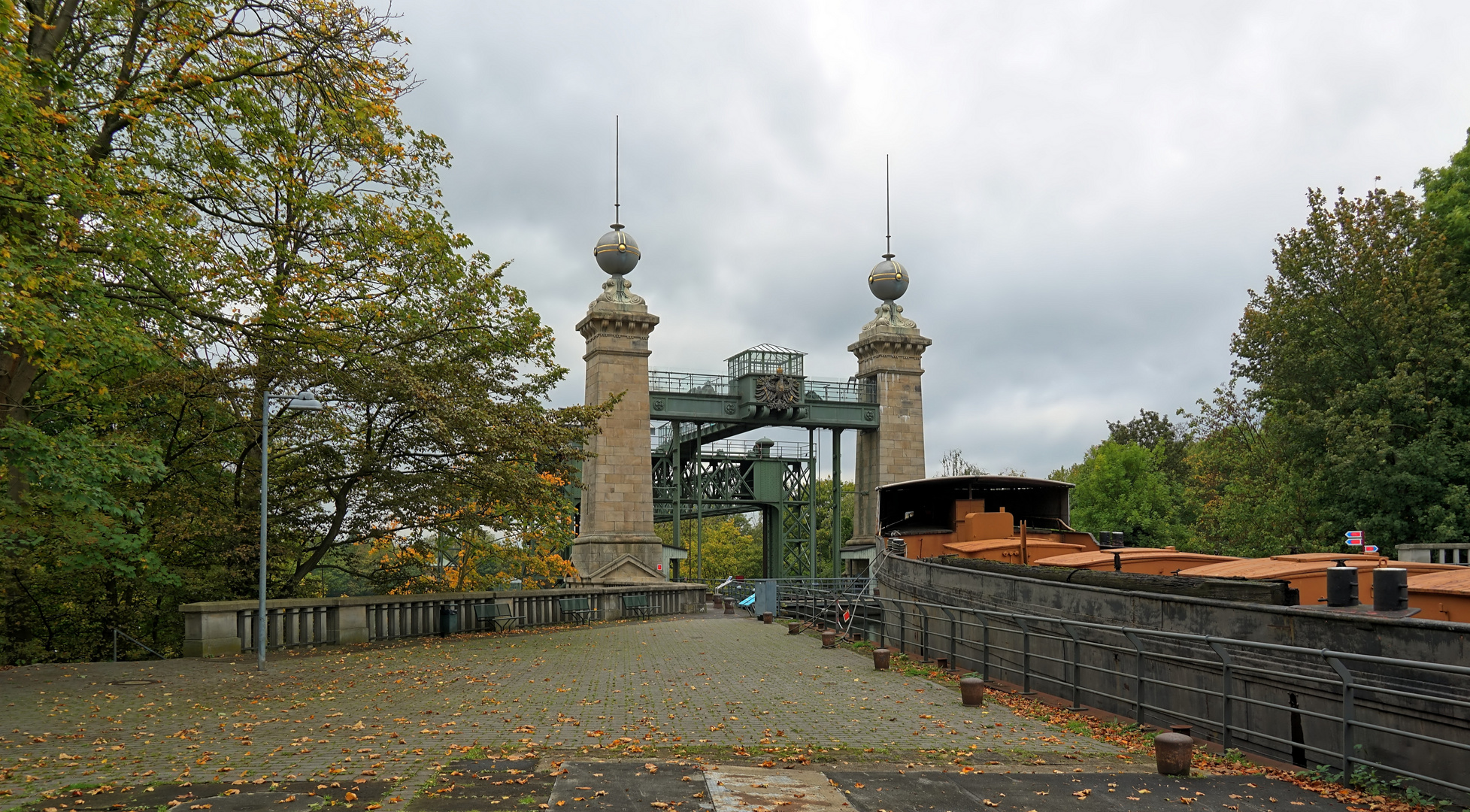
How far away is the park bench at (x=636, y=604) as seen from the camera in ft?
110

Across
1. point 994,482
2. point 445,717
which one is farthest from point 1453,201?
point 445,717

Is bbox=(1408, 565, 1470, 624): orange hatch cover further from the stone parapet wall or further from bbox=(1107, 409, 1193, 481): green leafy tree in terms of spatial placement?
bbox=(1107, 409, 1193, 481): green leafy tree

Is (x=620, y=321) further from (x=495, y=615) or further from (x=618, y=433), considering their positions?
(x=495, y=615)

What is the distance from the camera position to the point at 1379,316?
31922mm

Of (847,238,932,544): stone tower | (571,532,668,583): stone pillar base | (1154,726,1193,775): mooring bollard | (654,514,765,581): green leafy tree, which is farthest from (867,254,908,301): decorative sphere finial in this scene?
(654,514,765,581): green leafy tree

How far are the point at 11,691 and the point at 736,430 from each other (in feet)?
118

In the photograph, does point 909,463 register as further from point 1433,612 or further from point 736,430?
point 1433,612

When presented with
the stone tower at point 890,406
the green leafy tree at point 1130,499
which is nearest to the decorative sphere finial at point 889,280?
the stone tower at point 890,406

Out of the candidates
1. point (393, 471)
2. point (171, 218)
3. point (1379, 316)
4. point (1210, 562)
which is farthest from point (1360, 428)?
point (171, 218)

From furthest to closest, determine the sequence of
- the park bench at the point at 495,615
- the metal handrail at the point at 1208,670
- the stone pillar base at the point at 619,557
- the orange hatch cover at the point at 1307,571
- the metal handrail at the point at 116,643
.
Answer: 1. the stone pillar base at the point at 619,557
2. the park bench at the point at 495,615
3. the metal handrail at the point at 116,643
4. the orange hatch cover at the point at 1307,571
5. the metal handrail at the point at 1208,670

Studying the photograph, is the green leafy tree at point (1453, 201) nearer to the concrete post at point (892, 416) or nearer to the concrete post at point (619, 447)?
the concrete post at point (892, 416)

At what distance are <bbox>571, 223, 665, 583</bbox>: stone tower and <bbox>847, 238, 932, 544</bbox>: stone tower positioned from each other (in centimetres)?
1133

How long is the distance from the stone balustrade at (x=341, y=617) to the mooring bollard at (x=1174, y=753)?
16939 mm

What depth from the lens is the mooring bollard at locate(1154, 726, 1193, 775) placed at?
29.9 ft
